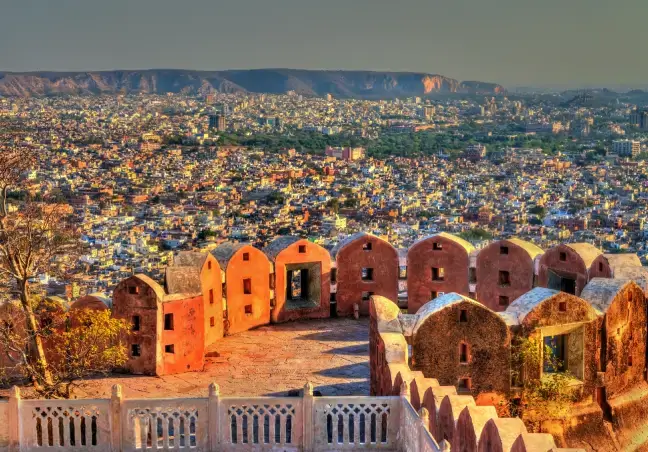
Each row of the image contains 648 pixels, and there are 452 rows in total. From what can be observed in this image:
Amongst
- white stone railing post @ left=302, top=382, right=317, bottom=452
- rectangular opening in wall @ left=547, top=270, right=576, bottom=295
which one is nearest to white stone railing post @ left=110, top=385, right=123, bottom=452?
white stone railing post @ left=302, top=382, right=317, bottom=452

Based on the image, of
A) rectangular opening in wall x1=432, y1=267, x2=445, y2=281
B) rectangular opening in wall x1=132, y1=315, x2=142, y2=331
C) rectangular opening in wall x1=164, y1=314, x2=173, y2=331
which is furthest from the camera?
rectangular opening in wall x1=432, y1=267, x2=445, y2=281

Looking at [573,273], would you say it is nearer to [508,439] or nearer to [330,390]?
[330,390]

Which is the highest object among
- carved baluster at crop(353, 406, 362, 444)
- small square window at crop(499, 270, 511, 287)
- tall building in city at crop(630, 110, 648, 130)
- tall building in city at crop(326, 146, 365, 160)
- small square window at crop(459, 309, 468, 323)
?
tall building in city at crop(630, 110, 648, 130)

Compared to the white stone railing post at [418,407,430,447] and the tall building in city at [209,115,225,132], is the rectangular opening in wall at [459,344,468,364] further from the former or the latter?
the tall building in city at [209,115,225,132]

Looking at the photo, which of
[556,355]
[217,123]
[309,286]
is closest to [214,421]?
[556,355]

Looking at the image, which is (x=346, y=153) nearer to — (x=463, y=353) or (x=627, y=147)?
(x=627, y=147)

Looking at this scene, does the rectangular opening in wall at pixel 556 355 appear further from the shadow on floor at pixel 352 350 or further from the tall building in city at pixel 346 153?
the tall building in city at pixel 346 153

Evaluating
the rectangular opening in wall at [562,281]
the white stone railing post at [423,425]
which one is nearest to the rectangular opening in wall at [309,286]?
the rectangular opening in wall at [562,281]

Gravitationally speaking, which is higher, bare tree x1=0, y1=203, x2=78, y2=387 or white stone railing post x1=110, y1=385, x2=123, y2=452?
bare tree x1=0, y1=203, x2=78, y2=387
